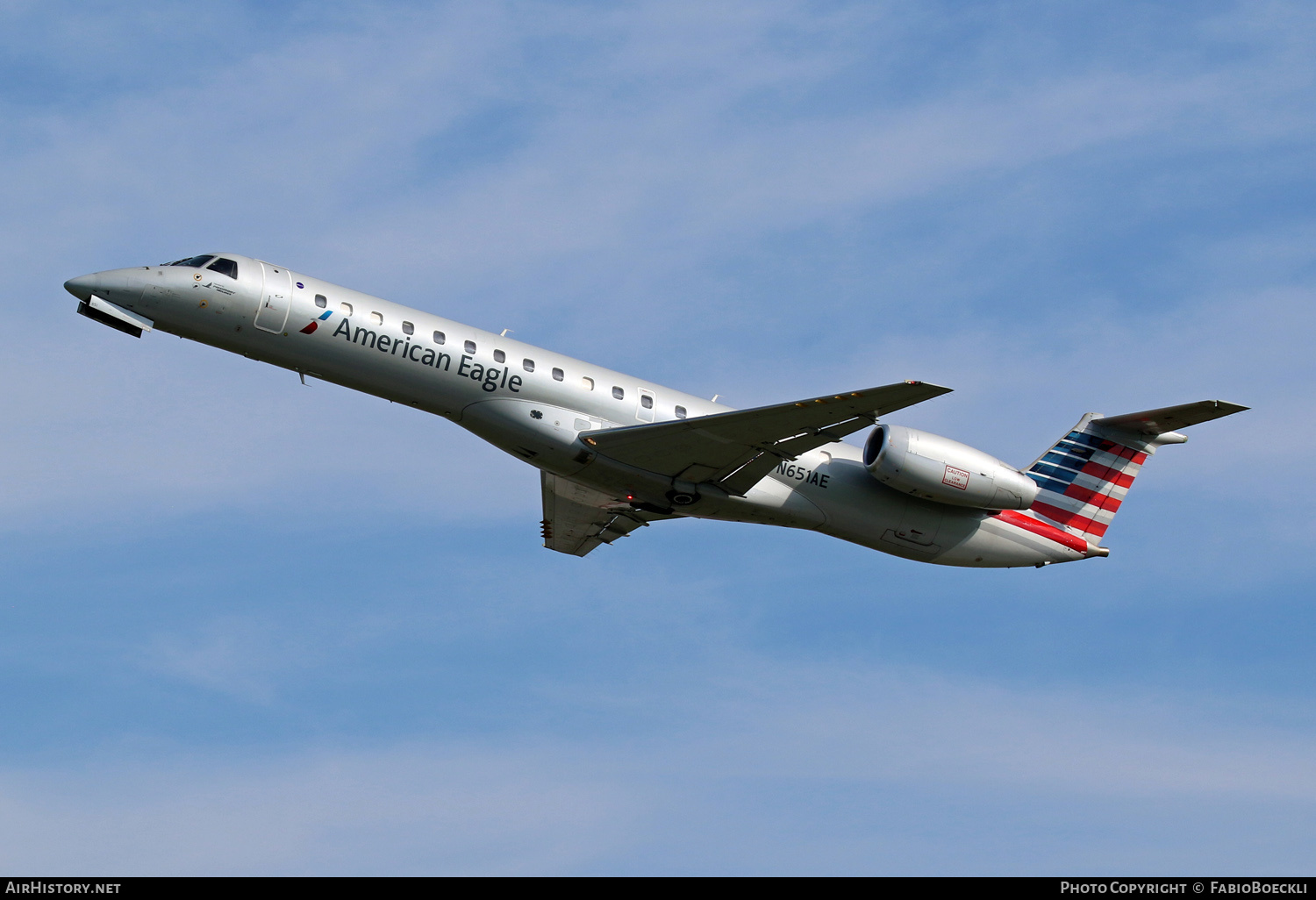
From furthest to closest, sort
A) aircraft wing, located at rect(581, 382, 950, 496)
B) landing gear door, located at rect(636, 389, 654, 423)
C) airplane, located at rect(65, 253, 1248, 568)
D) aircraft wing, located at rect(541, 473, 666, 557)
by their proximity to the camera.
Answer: aircraft wing, located at rect(541, 473, 666, 557), landing gear door, located at rect(636, 389, 654, 423), airplane, located at rect(65, 253, 1248, 568), aircraft wing, located at rect(581, 382, 950, 496)

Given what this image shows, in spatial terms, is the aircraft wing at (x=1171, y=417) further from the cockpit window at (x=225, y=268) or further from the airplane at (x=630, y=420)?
the cockpit window at (x=225, y=268)

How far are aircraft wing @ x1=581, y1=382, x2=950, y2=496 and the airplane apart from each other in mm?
39

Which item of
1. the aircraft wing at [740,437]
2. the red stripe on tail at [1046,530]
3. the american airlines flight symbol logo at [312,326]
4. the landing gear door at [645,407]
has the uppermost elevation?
the american airlines flight symbol logo at [312,326]

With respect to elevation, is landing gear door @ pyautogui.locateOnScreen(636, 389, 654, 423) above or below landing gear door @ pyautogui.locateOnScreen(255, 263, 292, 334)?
below

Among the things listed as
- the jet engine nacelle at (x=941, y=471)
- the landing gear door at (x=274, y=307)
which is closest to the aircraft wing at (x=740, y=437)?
the jet engine nacelle at (x=941, y=471)

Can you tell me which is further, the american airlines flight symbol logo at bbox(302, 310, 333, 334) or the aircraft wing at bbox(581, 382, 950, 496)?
the american airlines flight symbol logo at bbox(302, 310, 333, 334)

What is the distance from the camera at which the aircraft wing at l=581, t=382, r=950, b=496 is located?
25109 millimetres

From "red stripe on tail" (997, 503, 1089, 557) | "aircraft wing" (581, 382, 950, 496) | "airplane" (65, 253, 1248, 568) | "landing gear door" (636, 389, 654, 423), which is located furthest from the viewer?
"red stripe on tail" (997, 503, 1089, 557)

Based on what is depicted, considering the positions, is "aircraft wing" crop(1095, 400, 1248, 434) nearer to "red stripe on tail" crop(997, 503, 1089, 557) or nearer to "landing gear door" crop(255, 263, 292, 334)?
"red stripe on tail" crop(997, 503, 1089, 557)

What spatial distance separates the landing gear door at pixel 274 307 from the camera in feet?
84.1

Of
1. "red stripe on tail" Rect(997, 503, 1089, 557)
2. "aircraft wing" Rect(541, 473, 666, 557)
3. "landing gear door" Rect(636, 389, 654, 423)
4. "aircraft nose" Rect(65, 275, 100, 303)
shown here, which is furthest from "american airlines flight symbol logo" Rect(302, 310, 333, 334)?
"red stripe on tail" Rect(997, 503, 1089, 557)

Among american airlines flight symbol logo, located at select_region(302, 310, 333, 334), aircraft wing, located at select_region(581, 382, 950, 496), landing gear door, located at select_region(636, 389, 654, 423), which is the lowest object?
aircraft wing, located at select_region(581, 382, 950, 496)

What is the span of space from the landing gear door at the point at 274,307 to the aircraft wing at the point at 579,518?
8093mm
